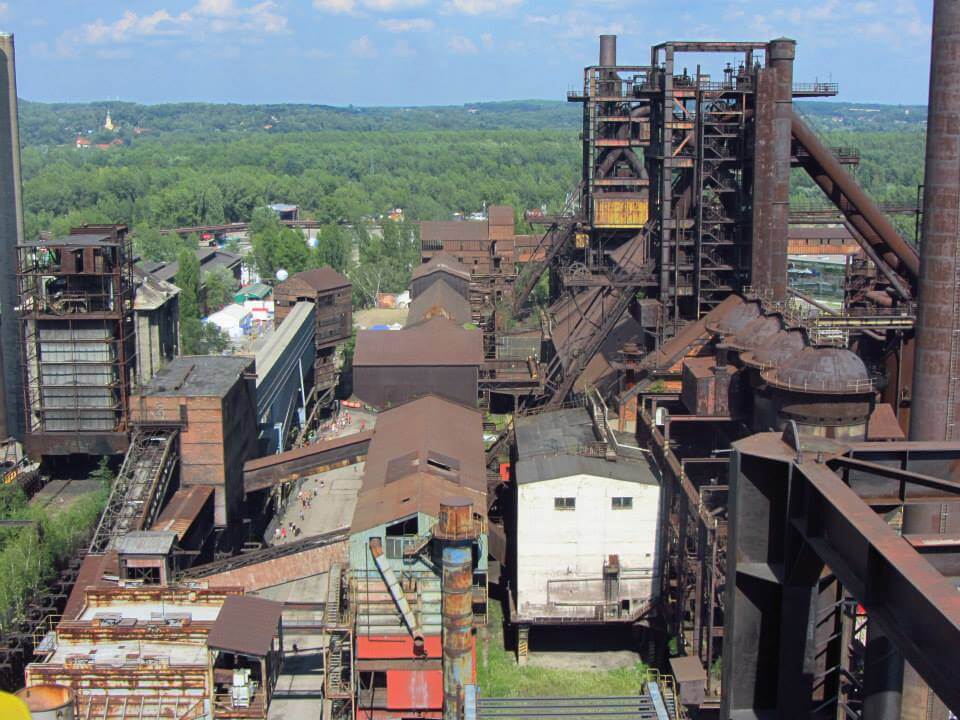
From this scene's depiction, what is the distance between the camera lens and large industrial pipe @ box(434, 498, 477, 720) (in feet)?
69.9

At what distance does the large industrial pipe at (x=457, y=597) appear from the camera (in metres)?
21.3

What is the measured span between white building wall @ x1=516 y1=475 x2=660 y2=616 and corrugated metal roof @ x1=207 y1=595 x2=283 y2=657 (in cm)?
576

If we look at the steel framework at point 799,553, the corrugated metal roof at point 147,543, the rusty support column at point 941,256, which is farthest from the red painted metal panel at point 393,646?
the steel framework at point 799,553

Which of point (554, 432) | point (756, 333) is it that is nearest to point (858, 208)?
point (756, 333)

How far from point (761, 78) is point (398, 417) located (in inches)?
564

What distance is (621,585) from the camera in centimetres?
2506

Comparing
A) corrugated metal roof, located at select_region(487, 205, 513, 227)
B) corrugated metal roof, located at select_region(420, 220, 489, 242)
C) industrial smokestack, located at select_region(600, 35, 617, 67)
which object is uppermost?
industrial smokestack, located at select_region(600, 35, 617, 67)

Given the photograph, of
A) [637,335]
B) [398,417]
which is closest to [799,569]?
[398,417]

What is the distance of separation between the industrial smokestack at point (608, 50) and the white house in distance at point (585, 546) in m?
36.0

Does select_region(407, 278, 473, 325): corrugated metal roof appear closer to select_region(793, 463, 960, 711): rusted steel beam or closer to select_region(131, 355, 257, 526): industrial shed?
select_region(131, 355, 257, 526): industrial shed

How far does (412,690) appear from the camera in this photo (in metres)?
22.4

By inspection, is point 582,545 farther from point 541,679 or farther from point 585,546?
point 541,679

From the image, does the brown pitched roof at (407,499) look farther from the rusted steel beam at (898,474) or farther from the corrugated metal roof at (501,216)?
the corrugated metal roof at (501,216)

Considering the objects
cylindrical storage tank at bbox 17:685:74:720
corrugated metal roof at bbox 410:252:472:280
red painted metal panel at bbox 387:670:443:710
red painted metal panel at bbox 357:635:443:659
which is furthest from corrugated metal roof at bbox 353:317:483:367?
cylindrical storage tank at bbox 17:685:74:720
